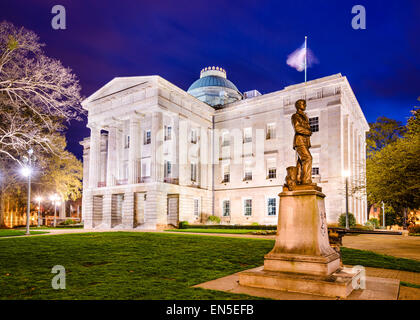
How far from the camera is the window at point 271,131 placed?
143ft

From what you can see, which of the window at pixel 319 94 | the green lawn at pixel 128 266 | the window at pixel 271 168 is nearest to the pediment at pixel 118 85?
the window at pixel 271 168

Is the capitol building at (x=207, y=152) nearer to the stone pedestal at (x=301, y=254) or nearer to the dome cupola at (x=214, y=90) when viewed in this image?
the dome cupola at (x=214, y=90)

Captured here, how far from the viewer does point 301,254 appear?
8023 mm

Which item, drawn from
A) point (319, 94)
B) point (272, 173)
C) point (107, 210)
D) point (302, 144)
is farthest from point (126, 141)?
point (302, 144)

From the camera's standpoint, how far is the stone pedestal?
7.55m

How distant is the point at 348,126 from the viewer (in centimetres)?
4091

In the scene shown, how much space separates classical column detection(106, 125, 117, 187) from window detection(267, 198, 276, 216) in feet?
64.2

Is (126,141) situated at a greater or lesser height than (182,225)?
greater

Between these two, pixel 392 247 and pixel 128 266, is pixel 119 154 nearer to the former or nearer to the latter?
pixel 392 247

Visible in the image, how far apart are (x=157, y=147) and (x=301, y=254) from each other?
3267 cm

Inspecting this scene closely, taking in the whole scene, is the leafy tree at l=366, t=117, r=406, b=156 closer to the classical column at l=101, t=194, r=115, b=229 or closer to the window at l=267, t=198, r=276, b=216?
the window at l=267, t=198, r=276, b=216

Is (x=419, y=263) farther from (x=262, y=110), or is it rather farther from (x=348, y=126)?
(x=262, y=110)

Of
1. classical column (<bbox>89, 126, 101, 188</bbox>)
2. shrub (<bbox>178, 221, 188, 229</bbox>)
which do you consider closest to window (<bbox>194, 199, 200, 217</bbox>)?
shrub (<bbox>178, 221, 188, 229</bbox>)
